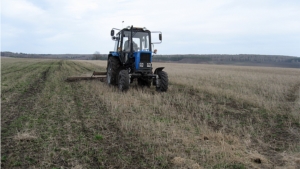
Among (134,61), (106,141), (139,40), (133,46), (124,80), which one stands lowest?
(106,141)

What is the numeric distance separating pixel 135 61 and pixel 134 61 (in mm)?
296

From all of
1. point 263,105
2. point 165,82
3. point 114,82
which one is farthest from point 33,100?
point 263,105

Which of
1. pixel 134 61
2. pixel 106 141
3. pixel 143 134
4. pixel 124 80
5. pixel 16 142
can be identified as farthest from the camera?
pixel 134 61

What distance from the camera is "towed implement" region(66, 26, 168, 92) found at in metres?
9.56

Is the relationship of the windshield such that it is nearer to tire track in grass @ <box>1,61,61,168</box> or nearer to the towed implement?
the towed implement

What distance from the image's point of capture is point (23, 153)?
12.5 ft

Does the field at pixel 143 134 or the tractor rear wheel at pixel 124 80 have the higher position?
the tractor rear wheel at pixel 124 80

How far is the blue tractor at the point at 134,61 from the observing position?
956 centimetres

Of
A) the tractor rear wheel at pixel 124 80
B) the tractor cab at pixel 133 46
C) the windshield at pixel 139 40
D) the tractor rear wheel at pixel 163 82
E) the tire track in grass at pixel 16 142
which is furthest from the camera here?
the windshield at pixel 139 40

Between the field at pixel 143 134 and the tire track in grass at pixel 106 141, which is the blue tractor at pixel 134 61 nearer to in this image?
the field at pixel 143 134

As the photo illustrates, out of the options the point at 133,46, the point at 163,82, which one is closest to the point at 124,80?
the point at 163,82

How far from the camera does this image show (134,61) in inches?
395

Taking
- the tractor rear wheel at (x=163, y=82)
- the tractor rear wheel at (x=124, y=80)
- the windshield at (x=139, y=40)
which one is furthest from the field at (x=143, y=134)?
the windshield at (x=139, y=40)

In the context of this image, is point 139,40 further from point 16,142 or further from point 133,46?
point 16,142
